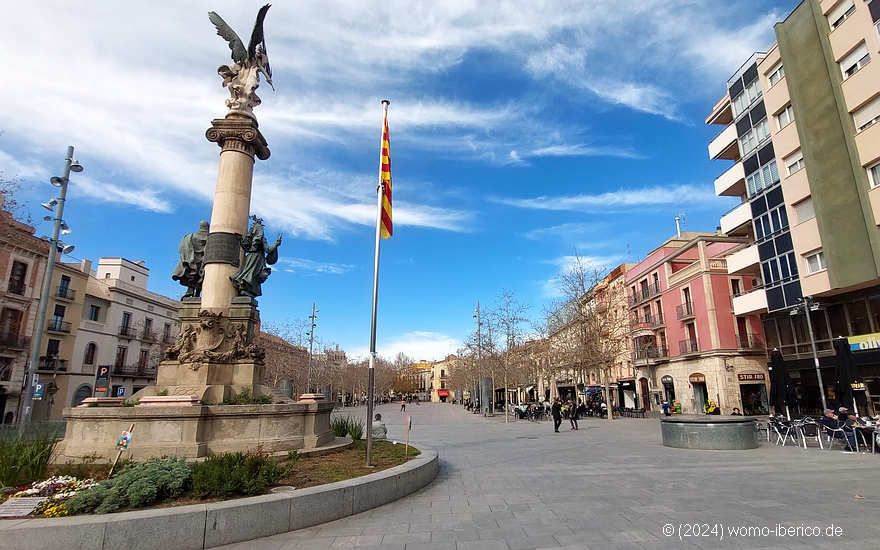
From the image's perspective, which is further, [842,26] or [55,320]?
[55,320]

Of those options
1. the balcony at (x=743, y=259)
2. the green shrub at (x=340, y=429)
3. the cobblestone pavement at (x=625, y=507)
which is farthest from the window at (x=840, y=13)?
the green shrub at (x=340, y=429)

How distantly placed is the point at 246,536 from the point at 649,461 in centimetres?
1014

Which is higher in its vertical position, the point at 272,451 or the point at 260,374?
the point at 260,374

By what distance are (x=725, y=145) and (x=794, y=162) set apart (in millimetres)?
6838

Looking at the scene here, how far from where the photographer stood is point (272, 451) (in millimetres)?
8305

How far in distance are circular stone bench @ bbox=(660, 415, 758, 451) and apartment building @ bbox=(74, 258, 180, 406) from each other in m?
37.2

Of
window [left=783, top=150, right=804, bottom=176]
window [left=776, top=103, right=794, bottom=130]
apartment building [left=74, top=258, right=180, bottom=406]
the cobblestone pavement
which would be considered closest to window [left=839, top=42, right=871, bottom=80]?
window [left=776, top=103, right=794, bottom=130]

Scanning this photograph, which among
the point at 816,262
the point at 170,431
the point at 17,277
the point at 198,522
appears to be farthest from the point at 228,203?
the point at 17,277

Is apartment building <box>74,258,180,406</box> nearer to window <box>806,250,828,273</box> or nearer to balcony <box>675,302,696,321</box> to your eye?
balcony <box>675,302,696,321</box>

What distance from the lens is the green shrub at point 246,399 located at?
9.19 m

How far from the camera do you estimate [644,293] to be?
40406mm

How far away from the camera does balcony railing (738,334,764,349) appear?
29.9 metres

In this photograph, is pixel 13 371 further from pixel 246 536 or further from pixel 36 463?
pixel 246 536

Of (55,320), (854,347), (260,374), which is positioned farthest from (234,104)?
(55,320)
